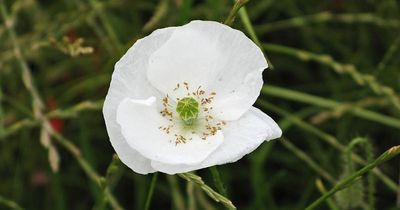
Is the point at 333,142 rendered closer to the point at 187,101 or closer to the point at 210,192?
the point at 187,101

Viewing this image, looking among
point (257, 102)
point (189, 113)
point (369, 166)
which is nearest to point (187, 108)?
point (189, 113)

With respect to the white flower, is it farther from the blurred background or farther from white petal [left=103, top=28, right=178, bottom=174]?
the blurred background

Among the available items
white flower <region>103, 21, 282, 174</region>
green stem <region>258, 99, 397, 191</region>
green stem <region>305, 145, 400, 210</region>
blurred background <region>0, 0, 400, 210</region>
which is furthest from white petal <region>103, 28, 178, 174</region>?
blurred background <region>0, 0, 400, 210</region>

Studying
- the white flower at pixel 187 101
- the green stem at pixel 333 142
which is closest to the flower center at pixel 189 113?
the white flower at pixel 187 101

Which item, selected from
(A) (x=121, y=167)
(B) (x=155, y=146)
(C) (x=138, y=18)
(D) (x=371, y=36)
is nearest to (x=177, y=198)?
(A) (x=121, y=167)

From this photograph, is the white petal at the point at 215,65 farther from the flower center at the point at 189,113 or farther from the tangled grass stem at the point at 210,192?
the tangled grass stem at the point at 210,192

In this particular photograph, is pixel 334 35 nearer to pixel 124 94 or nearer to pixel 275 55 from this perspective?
pixel 275 55

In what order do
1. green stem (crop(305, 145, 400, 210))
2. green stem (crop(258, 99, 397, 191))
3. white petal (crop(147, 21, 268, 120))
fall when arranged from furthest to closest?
green stem (crop(258, 99, 397, 191)) → white petal (crop(147, 21, 268, 120)) → green stem (crop(305, 145, 400, 210))

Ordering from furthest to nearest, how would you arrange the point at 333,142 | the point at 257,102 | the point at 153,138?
1. the point at 257,102
2. the point at 333,142
3. the point at 153,138

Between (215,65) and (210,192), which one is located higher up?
(215,65)
